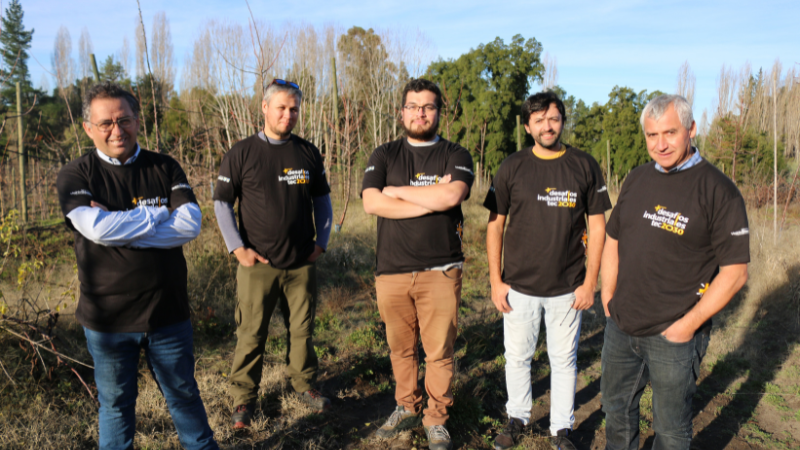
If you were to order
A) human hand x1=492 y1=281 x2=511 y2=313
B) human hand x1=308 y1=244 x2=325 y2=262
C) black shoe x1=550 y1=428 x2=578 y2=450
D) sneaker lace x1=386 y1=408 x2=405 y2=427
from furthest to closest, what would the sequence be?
human hand x1=308 y1=244 x2=325 y2=262
sneaker lace x1=386 y1=408 x2=405 y2=427
human hand x1=492 y1=281 x2=511 y2=313
black shoe x1=550 y1=428 x2=578 y2=450

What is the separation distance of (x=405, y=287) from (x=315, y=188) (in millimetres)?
1108

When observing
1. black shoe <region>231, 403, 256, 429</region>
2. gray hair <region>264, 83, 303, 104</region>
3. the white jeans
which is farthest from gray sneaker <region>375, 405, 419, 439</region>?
gray hair <region>264, 83, 303, 104</region>

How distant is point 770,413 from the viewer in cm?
378

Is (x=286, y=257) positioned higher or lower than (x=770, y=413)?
higher

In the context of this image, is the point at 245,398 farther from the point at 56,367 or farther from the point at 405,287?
the point at 56,367

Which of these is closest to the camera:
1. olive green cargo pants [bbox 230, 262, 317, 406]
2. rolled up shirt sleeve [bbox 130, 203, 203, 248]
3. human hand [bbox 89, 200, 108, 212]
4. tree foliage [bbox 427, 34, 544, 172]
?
human hand [bbox 89, 200, 108, 212]

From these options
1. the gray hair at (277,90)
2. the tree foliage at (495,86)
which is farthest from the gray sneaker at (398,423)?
the tree foliage at (495,86)

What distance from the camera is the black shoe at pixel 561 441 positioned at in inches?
117

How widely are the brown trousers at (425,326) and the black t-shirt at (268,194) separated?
73cm

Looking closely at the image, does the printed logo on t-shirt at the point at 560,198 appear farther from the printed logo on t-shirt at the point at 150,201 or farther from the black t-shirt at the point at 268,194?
the printed logo on t-shirt at the point at 150,201

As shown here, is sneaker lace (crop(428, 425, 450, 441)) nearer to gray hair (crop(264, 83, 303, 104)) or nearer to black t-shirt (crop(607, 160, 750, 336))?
black t-shirt (crop(607, 160, 750, 336))

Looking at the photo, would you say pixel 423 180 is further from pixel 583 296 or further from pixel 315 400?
pixel 315 400

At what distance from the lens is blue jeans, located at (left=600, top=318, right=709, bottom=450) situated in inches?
92.3

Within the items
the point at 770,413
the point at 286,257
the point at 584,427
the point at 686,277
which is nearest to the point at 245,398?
the point at 286,257
